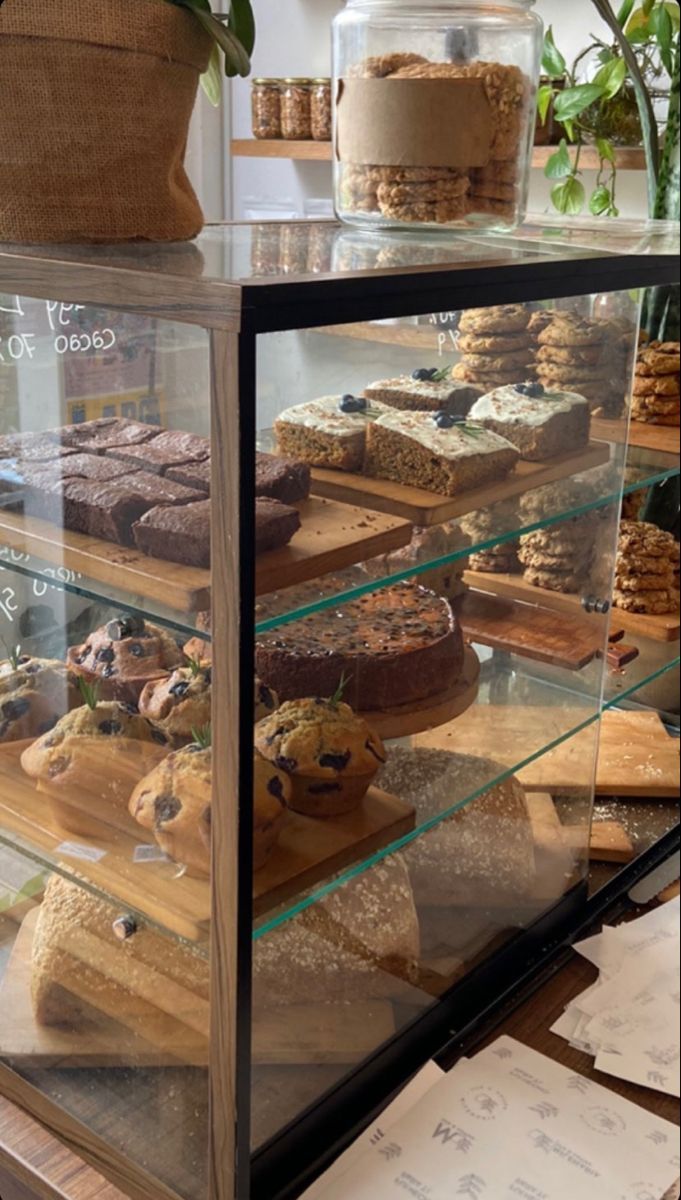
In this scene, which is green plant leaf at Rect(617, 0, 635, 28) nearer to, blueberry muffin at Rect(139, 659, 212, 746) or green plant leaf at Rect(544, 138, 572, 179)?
green plant leaf at Rect(544, 138, 572, 179)

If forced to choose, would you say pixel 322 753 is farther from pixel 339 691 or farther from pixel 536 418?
pixel 536 418

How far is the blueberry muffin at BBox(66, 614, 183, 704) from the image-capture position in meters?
0.86

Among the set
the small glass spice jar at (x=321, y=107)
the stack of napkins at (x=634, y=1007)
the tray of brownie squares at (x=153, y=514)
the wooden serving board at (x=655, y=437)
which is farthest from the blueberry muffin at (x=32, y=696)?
the small glass spice jar at (x=321, y=107)

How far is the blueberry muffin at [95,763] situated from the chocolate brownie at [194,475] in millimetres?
196

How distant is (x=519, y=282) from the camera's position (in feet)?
3.00

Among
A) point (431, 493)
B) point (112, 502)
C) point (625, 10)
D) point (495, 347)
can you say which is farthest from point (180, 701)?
point (625, 10)

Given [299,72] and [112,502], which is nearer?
[112,502]

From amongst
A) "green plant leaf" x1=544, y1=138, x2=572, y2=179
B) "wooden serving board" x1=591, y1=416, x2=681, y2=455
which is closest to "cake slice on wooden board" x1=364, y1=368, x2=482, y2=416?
"wooden serving board" x1=591, y1=416, x2=681, y2=455

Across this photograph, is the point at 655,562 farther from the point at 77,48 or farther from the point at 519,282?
the point at 77,48

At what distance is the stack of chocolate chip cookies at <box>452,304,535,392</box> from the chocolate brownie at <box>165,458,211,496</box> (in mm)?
286

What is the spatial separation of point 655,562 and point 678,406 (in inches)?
8.5

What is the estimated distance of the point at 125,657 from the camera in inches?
35.4

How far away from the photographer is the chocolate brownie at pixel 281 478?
0.77 m

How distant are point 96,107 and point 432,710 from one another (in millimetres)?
569
